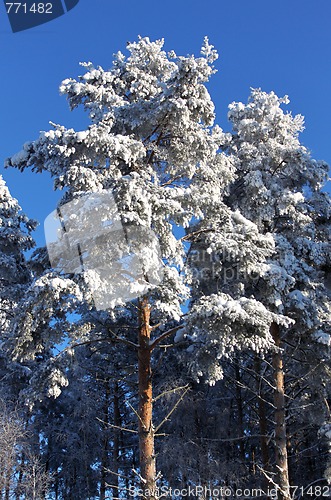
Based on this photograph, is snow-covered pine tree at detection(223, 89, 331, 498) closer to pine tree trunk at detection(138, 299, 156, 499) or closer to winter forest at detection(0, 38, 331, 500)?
winter forest at detection(0, 38, 331, 500)

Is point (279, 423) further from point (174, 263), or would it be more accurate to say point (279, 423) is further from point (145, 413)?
point (174, 263)

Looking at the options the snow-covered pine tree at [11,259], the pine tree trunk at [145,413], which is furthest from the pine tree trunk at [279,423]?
the snow-covered pine tree at [11,259]

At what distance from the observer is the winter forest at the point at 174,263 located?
930 cm

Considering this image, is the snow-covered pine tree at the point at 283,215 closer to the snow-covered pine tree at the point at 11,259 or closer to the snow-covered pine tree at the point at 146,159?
the snow-covered pine tree at the point at 146,159

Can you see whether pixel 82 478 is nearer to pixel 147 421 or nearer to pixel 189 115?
pixel 147 421

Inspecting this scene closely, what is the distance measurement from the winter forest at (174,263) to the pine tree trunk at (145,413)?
0.10 ft

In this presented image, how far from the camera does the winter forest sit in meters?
9.30

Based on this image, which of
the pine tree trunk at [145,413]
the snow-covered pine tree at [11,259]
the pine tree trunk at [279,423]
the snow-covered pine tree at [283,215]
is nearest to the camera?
the pine tree trunk at [145,413]

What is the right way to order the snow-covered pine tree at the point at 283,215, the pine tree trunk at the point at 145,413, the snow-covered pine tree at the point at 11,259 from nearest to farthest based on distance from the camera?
the pine tree trunk at the point at 145,413, the snow-covered pine tree at the point at 283,215, the snow-covered pine tree at the point at 11,259

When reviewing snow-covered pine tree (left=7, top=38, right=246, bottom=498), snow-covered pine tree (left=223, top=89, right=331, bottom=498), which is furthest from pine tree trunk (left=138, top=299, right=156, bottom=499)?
snow-covered pine tree (left=223, top=89, right=331, bottom=498)

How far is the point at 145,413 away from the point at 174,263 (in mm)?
3279

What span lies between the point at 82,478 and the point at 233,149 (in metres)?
16.8

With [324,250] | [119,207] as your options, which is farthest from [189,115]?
[324,250]

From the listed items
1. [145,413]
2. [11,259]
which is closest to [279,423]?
[145,413]
